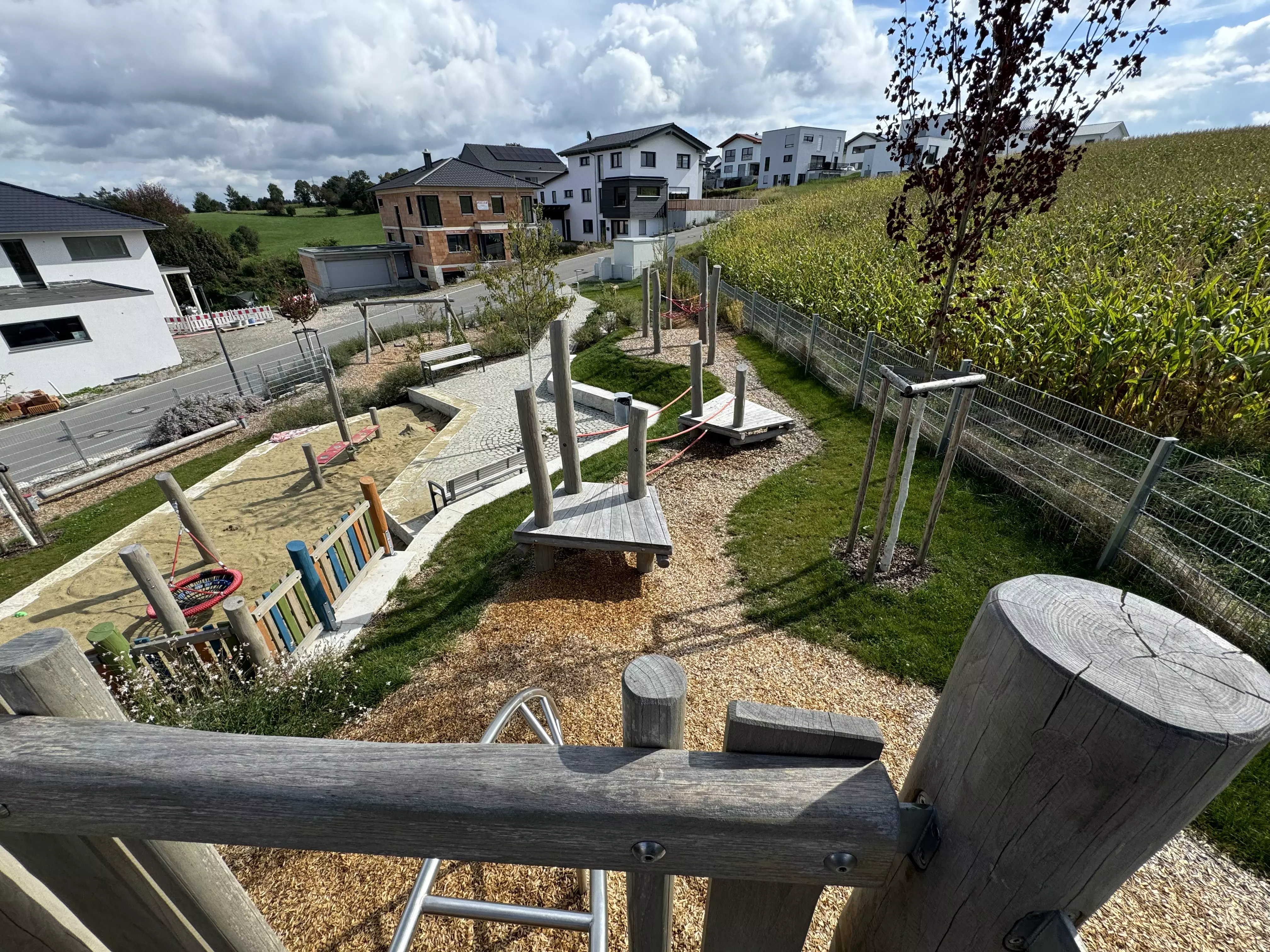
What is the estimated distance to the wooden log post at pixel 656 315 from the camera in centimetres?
1287

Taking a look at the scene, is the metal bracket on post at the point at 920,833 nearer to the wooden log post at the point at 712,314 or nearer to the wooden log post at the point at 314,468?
the wooden log post at the point at 712,314

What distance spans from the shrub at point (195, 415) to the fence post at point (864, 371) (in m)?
16.1

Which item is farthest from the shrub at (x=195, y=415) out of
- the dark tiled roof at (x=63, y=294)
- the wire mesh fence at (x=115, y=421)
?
the dark tiled roof at (x=63, y=294)

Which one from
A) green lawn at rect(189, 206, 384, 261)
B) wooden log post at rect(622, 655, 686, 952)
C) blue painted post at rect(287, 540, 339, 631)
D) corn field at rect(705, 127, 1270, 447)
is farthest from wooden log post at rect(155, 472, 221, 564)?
green lawn at rect(189, 206, 384, 261)

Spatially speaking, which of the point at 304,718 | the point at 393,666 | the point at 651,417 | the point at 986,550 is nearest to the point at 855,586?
the point at 986,550

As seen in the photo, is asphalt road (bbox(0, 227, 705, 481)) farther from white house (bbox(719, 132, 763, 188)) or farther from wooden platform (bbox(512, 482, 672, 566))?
white house (bbox(719, 132, 763, 188))

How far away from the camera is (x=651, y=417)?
33.7 ft

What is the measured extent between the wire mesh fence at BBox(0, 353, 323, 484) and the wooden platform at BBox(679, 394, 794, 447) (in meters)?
11.9

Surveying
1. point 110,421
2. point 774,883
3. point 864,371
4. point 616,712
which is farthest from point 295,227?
point 774,883

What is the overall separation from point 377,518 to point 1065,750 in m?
7.53

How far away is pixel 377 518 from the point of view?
23.3 feet

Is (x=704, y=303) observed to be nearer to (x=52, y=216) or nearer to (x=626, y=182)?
(x=52, y=216)

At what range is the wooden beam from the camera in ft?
3.04

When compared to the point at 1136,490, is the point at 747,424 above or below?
below
